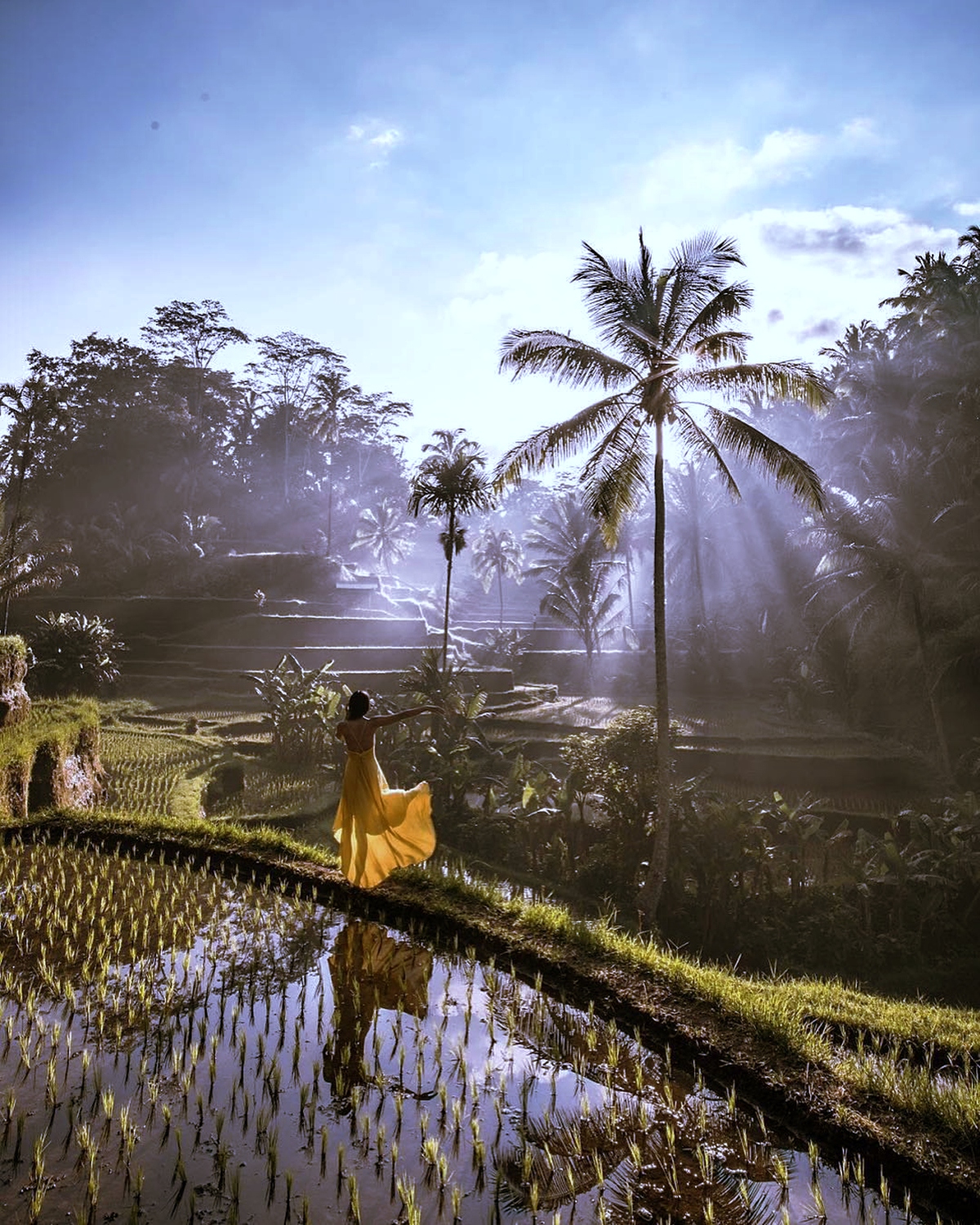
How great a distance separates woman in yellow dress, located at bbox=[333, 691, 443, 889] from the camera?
594cm

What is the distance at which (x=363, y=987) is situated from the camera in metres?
4.73

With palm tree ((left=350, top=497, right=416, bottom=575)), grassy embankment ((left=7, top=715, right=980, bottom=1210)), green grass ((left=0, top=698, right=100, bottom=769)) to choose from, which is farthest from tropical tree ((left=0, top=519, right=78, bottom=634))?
palm tree ((left=350, top=497, right=416, bottom=575))

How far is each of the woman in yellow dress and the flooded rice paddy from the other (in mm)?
878

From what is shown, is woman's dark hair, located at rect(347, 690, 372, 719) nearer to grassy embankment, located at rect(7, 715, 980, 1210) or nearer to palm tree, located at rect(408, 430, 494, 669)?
grassy embankment, located at rect(7, 715, 980, 1210)

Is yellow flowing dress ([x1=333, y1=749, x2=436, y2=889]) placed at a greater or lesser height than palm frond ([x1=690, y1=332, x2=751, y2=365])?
lesser

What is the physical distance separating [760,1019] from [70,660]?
1902 centimetres

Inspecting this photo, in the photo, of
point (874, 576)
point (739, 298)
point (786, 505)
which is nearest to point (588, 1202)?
point (739, 298)

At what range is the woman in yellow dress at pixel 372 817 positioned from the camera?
5941 mm

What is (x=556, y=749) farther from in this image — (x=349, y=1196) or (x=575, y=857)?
(x=349, y=1196)

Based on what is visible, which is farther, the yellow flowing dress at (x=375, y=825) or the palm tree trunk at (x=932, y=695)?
the palm tree trunk at (x=932, y=695)

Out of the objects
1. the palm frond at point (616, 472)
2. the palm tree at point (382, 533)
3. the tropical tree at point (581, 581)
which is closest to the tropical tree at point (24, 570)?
the tropical tree at point (581, 581)

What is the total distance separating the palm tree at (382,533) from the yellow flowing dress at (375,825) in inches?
1590

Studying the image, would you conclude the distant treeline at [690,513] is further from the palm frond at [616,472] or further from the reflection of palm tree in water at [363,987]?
the reflection of palm tree in water at [363,987]

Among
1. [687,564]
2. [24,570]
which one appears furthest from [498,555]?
[24,570]
